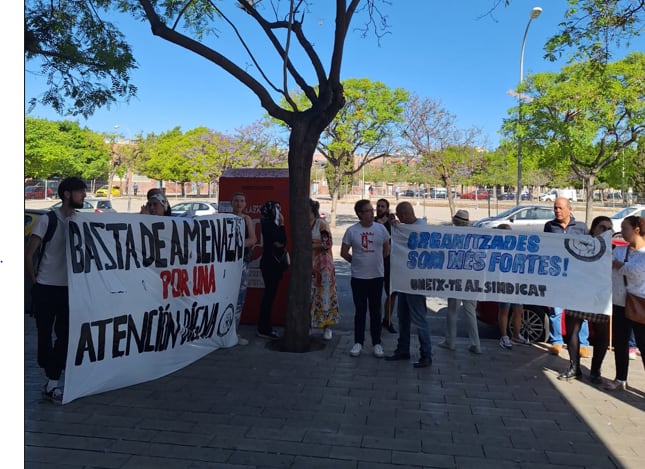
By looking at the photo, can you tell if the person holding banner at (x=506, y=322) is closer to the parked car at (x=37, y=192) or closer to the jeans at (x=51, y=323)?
the jeans at (x=51, y=323)

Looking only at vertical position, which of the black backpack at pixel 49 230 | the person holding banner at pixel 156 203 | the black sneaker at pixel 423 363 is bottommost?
the black sneaker at pixel 423 363

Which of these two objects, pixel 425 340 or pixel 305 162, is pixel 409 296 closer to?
pixel 425 340

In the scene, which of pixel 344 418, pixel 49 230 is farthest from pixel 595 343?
pixel 49 230

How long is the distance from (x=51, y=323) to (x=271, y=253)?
9.52 ft

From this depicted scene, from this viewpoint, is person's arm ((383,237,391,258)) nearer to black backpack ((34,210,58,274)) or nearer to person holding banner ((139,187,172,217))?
person holding banner ((139,187,172,217))

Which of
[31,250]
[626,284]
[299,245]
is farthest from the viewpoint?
[299,245]

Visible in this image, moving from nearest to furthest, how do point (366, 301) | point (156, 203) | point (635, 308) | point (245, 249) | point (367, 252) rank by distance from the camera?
point (635, 308)
point (156, 203)
point (367, 252)
point (366, 301)
point (245, 249)

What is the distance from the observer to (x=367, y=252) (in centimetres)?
614

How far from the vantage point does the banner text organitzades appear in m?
4.66

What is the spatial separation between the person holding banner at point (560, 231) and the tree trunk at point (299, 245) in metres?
2.94

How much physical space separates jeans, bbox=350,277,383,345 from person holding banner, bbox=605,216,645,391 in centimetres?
246

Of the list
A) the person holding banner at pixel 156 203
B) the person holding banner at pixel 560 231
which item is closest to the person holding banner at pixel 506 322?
the person holding banner at pixel 560 231

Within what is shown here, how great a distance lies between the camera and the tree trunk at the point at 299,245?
6457mm

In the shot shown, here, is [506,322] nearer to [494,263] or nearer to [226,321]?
[494,263]
